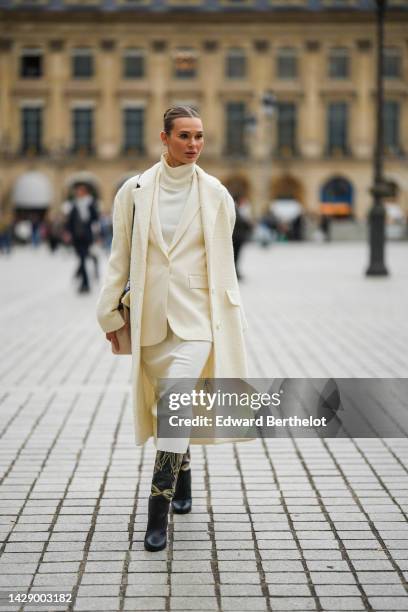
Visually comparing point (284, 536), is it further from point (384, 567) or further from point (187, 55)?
point (187, 55)

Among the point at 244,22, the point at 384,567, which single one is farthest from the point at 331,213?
the point at 384,567

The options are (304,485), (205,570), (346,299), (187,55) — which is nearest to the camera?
(205,570)

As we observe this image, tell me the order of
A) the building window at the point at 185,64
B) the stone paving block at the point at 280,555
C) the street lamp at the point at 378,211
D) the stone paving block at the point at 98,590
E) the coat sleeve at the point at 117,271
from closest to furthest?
the stone paving block at the point at 98,590
the stone paving block at the point at 280,555
the coat sleeve at the point at 117,271
the street lamp at the point at 378,211
the building window at the point at 185,64

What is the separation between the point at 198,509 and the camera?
4699 millimetres

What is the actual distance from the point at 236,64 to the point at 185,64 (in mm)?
3525

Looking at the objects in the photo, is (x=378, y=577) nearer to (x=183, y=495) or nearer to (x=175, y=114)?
(x=183, y=495)

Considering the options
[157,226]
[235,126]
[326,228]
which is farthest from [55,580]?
[235,126]

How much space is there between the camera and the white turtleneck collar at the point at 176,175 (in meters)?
4.20

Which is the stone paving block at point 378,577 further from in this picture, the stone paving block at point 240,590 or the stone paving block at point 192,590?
the stone paving block at point 192,590

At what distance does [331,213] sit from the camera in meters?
57.8

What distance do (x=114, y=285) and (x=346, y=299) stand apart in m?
11.6

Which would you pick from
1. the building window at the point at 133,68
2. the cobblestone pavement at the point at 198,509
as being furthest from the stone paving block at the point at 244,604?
the building window at the point at 133,68

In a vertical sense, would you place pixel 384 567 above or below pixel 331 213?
below

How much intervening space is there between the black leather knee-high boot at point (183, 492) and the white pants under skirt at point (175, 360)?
19.2 inches
